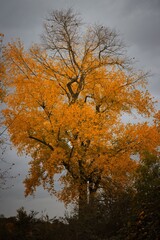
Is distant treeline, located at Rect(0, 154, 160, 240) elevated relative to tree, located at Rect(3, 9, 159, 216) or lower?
lower

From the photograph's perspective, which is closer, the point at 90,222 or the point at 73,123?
the point at 90,222

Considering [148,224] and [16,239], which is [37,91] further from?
[148,224]

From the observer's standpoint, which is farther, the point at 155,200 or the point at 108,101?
the point at 108,101

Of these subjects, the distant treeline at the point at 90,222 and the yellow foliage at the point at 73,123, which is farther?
the yellow foliage at the point at 73,123

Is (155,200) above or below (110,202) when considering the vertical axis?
below

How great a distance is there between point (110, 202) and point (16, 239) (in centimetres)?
415

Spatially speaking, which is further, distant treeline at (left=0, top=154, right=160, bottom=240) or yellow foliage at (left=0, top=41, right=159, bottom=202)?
yellow foliage at (left=0, top=41, right=159, bottom=202)

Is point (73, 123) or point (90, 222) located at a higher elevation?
point (73, 123)

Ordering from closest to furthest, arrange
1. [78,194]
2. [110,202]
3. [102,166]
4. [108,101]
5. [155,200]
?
[155,200] → [110,202] → [102,166] → [78,194] → [108,101]

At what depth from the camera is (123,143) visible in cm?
1845

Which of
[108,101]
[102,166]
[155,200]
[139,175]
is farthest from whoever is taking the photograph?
[108,101]

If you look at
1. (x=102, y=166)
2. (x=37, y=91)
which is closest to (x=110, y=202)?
(x=102, y=166)

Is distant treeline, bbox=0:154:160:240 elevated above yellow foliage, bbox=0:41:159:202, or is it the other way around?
yellow foliage, bbox=0:41:159:202

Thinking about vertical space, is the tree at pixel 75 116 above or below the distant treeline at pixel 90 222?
above
